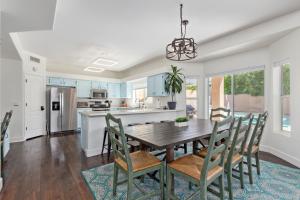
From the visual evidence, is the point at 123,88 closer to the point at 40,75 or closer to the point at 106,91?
the point at 106,91

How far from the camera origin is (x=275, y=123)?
3459mm

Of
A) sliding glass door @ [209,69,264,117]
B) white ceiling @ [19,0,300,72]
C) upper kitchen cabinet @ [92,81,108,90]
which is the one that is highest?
white ceiling @ [19,0,300,72]

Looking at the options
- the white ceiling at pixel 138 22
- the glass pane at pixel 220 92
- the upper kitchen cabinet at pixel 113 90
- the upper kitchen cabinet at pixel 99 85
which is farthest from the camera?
the upper kitchen cabinet at pixel 113 90

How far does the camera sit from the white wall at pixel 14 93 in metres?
4.25

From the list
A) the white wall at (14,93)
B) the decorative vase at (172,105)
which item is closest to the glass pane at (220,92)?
the decorative vase at (172,105)

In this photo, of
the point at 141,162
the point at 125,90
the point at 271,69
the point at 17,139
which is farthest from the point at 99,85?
the point at 271,69

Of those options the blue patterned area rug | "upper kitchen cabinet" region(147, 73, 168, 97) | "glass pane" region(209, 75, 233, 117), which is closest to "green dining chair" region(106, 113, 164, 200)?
the blue patterned area rug

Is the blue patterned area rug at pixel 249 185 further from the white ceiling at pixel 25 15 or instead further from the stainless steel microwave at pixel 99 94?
the stainless steel microwave at pixel 99 94

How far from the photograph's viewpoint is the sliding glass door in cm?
390

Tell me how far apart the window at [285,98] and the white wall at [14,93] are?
650 cm

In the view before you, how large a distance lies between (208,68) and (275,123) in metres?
2.20

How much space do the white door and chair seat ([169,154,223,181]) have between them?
4918 mm

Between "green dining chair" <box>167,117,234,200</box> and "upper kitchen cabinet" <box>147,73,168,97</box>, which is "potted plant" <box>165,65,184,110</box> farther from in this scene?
"green dining chair" <box>167,117,234,200</box>

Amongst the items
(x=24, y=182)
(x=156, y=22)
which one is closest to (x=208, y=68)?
(x=156, y=22)
